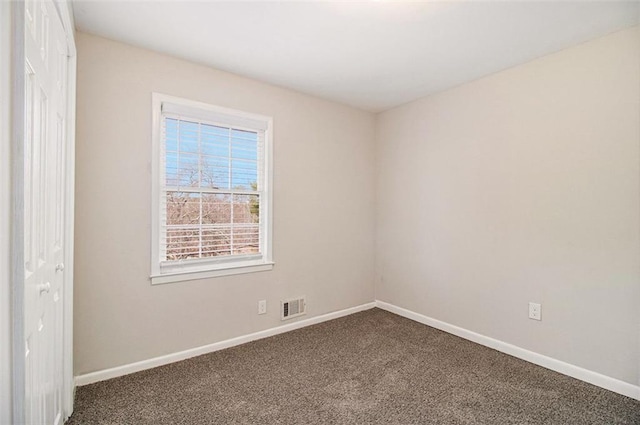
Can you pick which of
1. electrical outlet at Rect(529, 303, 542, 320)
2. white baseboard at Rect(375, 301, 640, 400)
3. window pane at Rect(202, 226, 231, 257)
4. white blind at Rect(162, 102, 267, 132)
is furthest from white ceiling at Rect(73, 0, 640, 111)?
white baseboard at Rect(375, 301, 640, 400)

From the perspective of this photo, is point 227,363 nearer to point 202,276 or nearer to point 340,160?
point 202,276

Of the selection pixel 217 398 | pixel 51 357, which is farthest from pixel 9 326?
pixel 217 398

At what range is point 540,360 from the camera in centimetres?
254

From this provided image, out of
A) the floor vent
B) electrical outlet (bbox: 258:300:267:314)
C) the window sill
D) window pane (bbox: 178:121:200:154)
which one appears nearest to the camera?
the window sill

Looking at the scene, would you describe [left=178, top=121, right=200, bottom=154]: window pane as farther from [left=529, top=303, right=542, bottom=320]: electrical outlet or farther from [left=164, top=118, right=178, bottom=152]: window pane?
[left=529, top=303, right=542, bottom=320]: electrical outlet

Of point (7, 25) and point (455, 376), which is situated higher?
point (7, 25)

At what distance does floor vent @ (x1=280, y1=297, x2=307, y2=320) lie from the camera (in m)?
3.21

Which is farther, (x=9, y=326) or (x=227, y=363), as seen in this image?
(x=227, y=363)

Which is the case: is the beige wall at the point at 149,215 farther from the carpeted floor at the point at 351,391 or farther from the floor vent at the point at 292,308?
the carpeted floor at the point at 351,391

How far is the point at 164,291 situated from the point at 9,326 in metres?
1.83

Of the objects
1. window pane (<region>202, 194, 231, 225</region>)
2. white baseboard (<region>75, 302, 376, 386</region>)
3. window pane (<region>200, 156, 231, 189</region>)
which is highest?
window pane (<region>200, 156, 231, 189</region>)

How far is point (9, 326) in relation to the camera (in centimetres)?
80

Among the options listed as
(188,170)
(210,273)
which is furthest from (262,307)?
(188,170)

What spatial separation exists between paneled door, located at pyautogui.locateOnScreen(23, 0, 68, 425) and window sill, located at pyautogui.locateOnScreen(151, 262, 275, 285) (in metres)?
0.76
